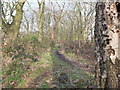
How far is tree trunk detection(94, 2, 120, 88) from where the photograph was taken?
230 centimetres

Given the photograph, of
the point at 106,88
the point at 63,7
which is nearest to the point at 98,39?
the point at 106,88

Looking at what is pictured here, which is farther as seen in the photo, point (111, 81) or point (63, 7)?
point (63, 7)

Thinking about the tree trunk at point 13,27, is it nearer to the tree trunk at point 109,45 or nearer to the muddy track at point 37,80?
the muddy track at point 37,80

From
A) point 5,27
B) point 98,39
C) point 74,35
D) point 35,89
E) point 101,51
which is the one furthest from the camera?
point 74,35

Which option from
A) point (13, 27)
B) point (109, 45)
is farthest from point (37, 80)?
point (13, 27)

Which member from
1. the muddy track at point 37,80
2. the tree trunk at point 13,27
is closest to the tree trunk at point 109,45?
the muddy track at point 37,80

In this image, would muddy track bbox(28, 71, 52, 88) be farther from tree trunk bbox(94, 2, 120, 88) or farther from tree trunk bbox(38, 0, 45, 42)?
tree trunk bbox(38, 0, 45, 42)

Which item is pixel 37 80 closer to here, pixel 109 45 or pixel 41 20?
pixel 109 45

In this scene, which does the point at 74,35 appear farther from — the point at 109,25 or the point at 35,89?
the point at 109,25

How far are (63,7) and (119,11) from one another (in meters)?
24.5

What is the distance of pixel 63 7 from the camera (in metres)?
26.2

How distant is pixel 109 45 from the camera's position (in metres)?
2.38

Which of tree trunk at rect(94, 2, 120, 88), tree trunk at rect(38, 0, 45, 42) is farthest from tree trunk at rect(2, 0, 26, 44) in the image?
tree trunk at rect(94, 2, 120, 88)

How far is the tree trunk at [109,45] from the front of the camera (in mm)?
2303
